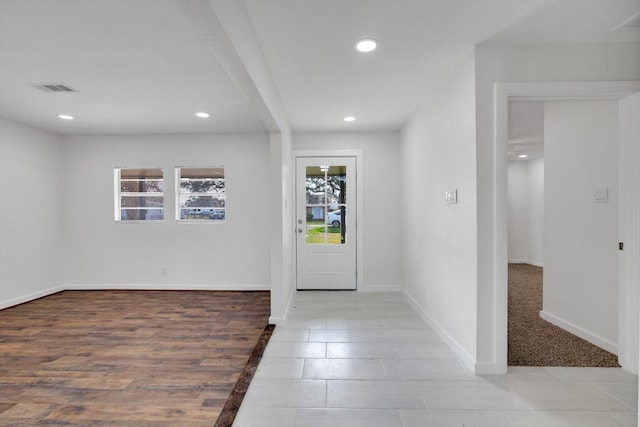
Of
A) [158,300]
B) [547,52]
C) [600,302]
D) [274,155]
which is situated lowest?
[158,300]

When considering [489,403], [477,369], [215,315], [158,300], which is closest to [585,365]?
[477,369]

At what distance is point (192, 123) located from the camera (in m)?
4.30

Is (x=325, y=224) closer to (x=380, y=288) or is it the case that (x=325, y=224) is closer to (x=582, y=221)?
(x=380, y=288)

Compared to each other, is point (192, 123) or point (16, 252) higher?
point (192, 123)

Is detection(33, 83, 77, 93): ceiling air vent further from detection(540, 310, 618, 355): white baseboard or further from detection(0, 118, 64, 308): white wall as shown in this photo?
detection(540, 310, 618, 355): white baseboard

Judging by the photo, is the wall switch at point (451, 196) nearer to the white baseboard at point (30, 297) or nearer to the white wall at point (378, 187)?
the white wall at point (378, 187)

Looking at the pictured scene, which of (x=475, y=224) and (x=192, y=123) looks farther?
(x=192, y=123)

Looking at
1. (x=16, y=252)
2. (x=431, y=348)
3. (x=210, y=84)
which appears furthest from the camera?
(x=16, y=252)

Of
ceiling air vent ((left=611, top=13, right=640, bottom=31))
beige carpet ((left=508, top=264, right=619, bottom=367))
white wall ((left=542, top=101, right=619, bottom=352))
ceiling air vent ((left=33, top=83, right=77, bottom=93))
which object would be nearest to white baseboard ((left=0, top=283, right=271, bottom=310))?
ceiling air vent ((left=33, top=83, right=77, bottom=93))

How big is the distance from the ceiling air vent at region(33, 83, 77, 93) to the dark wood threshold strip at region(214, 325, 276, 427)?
9.77 feet

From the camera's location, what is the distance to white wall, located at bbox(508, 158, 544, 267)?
22.3ft

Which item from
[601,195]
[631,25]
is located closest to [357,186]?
[601,195]

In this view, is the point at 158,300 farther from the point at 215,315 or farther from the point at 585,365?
the point at 585,365

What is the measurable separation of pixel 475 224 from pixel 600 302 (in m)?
1.55
